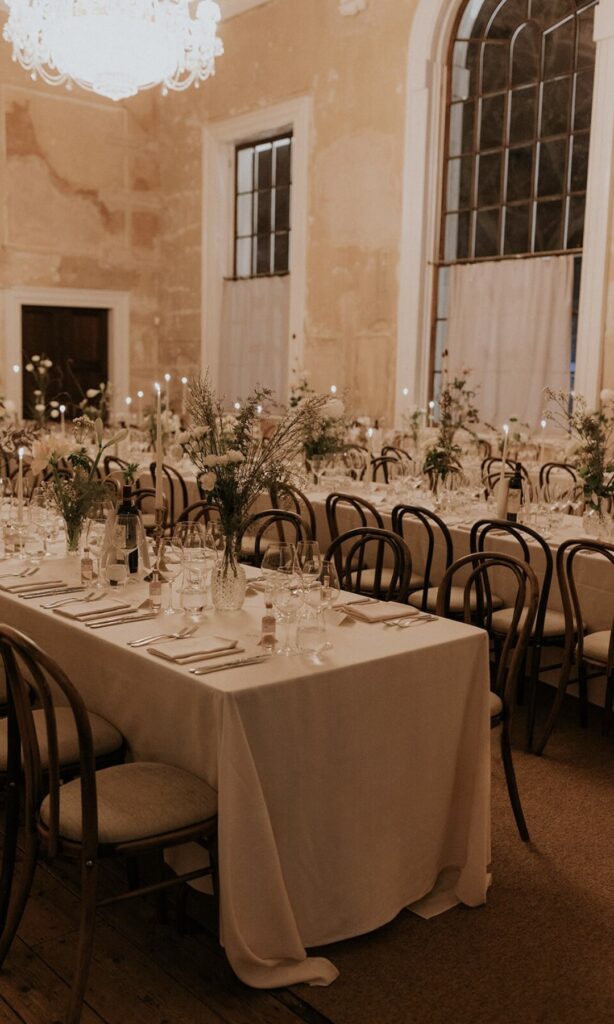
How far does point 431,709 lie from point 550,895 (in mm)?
754

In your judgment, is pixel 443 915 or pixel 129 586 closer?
pixel 443 915

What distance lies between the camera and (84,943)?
8.36ft

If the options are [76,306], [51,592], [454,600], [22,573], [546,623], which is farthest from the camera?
[76,306]

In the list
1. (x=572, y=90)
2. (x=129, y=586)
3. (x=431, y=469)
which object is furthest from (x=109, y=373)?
(x=129, y=586)

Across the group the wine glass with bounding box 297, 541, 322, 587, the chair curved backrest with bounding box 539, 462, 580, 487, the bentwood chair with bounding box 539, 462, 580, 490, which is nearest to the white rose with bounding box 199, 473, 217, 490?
the wine glass with bounding box 297, 541, 322, 587

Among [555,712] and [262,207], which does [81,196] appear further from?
[555,712]

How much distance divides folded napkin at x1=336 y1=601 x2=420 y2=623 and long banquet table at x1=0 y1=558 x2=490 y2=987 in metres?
0.08

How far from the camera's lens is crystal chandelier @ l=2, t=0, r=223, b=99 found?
823 cm

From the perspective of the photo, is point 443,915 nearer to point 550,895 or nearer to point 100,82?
point 550,895

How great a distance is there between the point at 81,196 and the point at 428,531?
370 inches

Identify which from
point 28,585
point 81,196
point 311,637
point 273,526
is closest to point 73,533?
point 28,585

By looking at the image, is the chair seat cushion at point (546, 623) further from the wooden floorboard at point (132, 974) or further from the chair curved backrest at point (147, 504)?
the wooden floorboard at point (132, 974)

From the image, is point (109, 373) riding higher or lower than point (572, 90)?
lower

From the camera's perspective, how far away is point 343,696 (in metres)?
2.85
